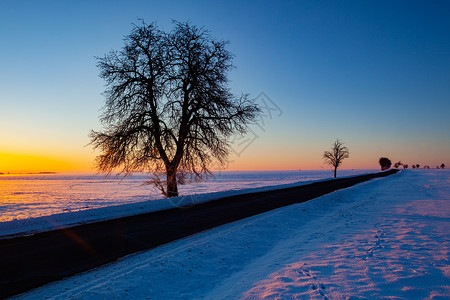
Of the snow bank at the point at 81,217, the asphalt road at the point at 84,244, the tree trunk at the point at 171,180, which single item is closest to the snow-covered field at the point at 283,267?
the asphalt road at the point at 84,244

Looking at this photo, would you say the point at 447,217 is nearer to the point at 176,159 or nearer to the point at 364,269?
the point at 364,269

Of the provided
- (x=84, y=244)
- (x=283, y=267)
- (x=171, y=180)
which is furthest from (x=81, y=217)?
(x=283, y=267)

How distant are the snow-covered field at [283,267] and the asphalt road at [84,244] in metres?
0.51

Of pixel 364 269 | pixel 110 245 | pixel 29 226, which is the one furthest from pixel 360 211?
pixel 29 226

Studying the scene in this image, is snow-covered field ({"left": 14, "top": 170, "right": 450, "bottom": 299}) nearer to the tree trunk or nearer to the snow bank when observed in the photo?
the snow bank

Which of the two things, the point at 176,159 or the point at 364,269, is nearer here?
the point at 364,269

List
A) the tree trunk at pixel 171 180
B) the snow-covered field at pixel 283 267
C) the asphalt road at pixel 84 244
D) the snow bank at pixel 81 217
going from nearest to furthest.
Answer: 1. the snow-covered field at pixel 283 267
2. the asphalt road at pixel 84 244
3. the snow bank at pixel 81 217
4. the tree trunk at pixel 171 180

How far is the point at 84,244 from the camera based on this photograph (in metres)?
7.13

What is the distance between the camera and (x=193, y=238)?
305 inches

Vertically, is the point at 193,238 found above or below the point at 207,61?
below

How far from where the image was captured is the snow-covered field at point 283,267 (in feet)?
14.3

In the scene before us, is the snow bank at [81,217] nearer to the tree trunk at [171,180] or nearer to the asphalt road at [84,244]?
the asphalt road at [84,244]

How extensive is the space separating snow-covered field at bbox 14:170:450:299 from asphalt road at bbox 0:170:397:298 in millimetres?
514

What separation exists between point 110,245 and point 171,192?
1057 cm
